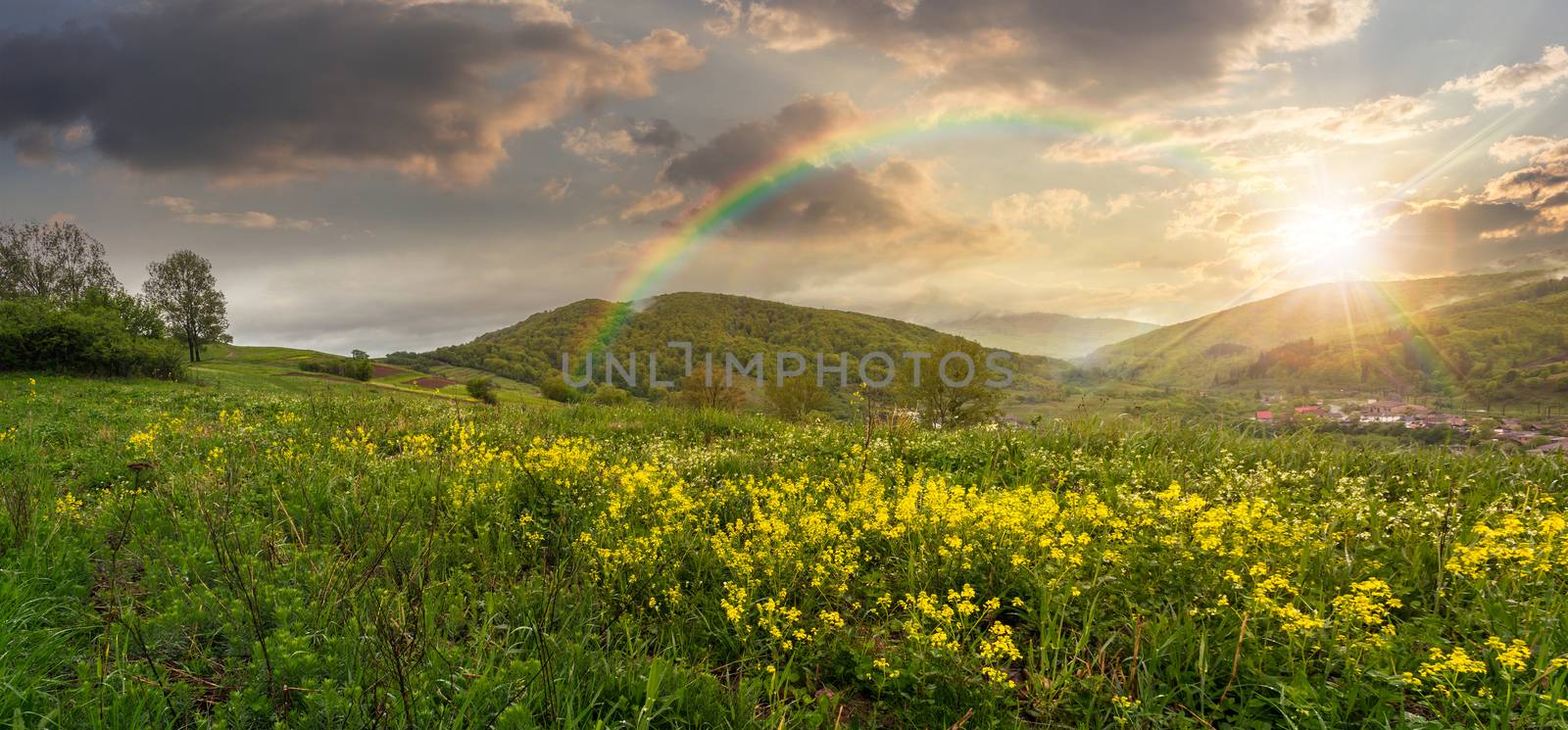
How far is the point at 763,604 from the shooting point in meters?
3.82

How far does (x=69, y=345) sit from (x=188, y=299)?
62.5m

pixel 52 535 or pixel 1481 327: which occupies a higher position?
pixel 1481 327

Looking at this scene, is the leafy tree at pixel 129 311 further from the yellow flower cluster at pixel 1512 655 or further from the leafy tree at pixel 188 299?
the yellow flower cluster at pixel 1512 655

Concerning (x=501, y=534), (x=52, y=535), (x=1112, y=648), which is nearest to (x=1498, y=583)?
(x=1112, y=648)

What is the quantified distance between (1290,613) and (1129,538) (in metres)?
1.21

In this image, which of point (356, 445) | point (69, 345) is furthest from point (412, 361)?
point (356, 445)

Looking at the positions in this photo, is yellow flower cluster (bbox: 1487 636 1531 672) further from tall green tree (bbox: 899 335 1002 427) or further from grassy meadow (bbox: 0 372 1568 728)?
tall green tree (bbox: 899 335 1002 427)

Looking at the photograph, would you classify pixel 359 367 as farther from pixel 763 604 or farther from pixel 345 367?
pixel 763 604

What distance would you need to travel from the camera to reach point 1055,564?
4.12 m

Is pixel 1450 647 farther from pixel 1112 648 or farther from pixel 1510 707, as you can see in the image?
pixel 1112 648

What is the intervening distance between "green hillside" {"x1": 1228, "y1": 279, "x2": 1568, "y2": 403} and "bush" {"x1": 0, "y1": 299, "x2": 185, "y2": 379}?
4696 inches

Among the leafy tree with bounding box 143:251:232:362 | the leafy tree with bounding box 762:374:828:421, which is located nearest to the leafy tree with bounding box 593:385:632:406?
the leafy tree with bounding box 762:374:828:421

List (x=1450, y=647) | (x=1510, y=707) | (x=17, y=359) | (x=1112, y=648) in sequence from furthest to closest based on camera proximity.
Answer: (x=17, y=359) < (x=1112, y=648) < (x=1450, y=647) < (x=1510, y=707)

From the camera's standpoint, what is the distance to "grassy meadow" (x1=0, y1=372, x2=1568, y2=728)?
2.86 meters
